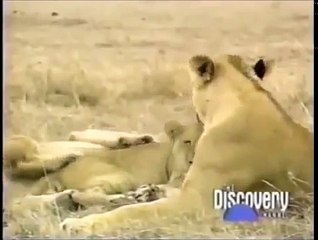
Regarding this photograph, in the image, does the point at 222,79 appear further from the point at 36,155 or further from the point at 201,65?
the point at 36,155

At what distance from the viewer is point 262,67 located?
1.04 m

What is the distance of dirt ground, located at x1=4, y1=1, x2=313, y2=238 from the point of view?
104 centimetres

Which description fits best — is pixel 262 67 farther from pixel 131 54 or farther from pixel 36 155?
pixel 36 155

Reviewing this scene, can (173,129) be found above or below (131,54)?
below

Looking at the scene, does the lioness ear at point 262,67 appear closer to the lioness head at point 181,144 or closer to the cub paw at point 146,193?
the lioness head at point 181,144

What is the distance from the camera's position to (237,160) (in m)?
1.02

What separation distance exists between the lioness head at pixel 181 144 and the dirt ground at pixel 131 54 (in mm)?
13

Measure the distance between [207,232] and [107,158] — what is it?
18 centimetres

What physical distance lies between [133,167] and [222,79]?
19 cm

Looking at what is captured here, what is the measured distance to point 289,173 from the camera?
3.35 feet

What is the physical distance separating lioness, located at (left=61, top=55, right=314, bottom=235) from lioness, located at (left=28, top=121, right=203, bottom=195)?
0.02 m

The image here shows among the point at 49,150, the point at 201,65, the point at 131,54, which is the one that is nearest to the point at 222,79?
the point at 201,65

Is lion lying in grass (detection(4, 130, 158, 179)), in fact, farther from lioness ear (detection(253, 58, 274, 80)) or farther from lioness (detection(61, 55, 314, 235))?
Result: lioness ear (detection(253, 58, 274, 80))

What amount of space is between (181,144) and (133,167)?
8 cm
